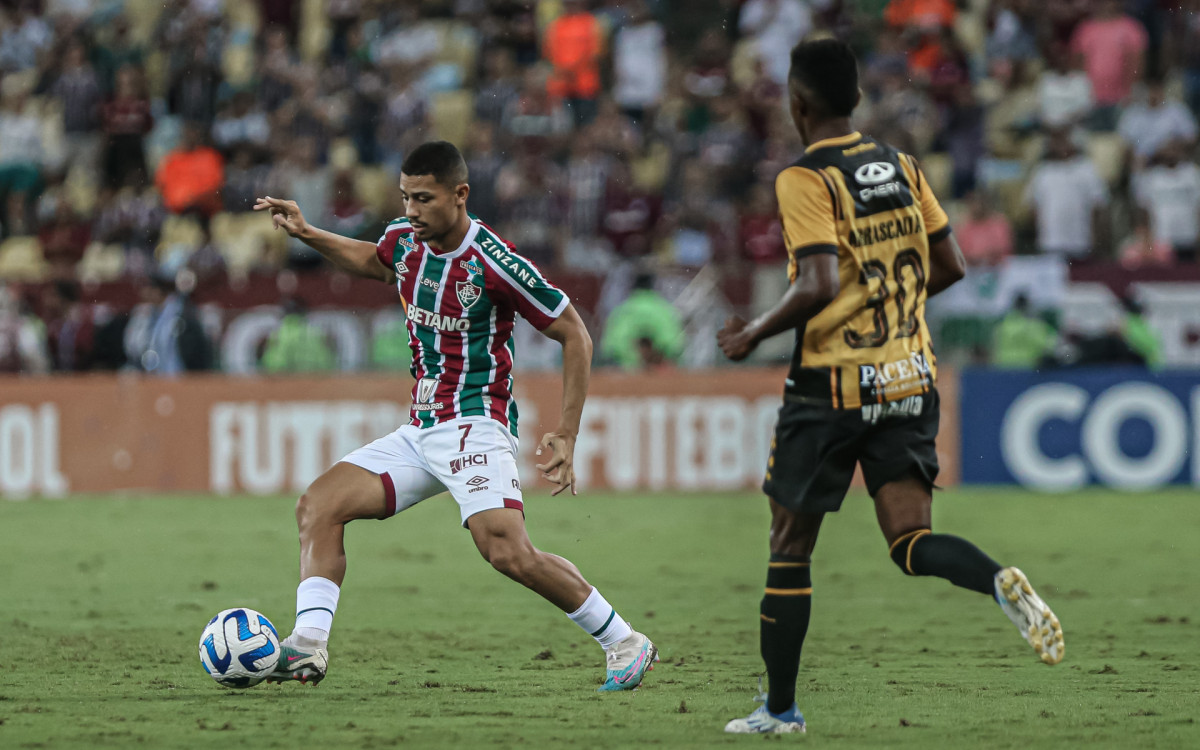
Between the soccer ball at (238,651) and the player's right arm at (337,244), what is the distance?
1.51 metres

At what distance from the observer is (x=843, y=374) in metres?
5.41

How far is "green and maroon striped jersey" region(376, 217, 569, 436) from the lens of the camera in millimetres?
6566

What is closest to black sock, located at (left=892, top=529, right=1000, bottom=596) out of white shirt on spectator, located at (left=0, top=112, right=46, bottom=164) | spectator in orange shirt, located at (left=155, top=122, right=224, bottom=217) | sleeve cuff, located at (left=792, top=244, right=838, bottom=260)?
sleeve cuff, located at (left=792, top=244, right=838, bottom=260)

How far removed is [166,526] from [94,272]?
6.53 meters

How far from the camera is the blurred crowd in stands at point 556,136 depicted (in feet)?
56.3

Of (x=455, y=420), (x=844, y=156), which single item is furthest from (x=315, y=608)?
(x=844, y=156)

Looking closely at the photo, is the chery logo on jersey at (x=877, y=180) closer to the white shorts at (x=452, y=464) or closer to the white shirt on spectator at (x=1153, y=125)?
the white shorts at (x=452, y=464)

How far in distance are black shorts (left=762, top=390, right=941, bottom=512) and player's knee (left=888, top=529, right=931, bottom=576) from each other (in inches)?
7.7

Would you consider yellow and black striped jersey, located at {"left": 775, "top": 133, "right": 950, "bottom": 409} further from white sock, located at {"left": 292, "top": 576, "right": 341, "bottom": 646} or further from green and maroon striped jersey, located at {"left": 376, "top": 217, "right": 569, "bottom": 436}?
white sock, located at {"left": 292, "top": 576, "right": 341, "bottom": 646}

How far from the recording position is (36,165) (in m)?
21.3

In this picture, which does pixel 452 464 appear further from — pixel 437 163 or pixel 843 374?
pixel 843 374

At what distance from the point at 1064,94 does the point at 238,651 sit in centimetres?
1451

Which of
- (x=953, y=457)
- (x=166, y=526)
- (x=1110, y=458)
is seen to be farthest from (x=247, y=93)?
(x=1110, y=458)

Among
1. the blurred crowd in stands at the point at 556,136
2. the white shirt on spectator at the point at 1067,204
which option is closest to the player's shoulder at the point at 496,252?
the blurred crowd in stands at the point at 556,136
